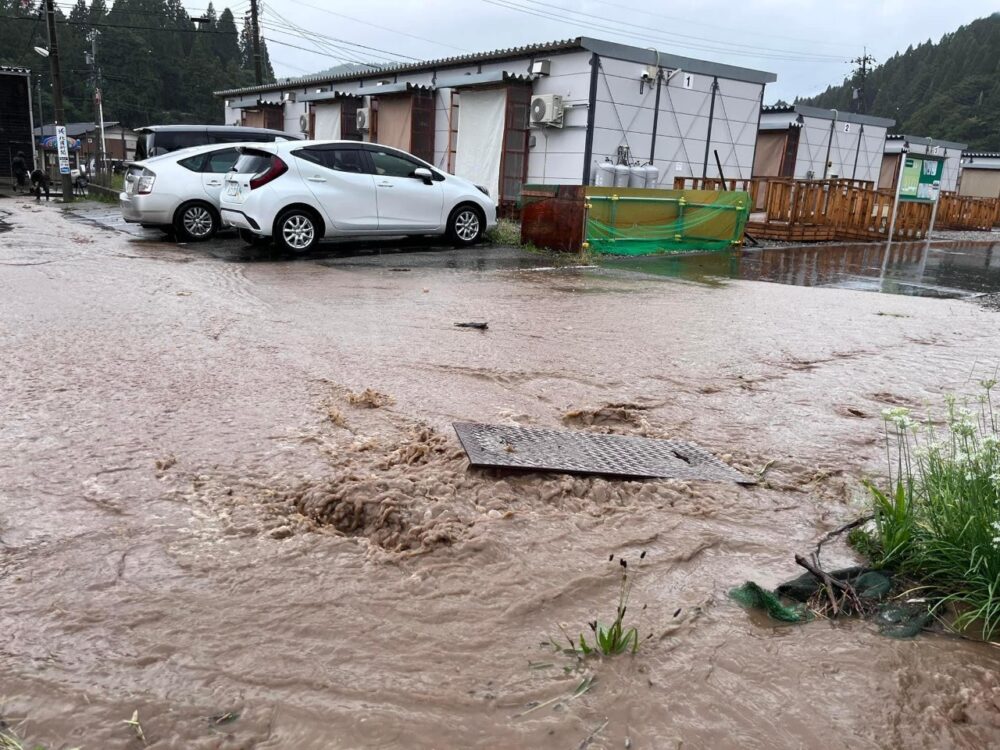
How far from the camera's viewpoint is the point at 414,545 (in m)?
2.92

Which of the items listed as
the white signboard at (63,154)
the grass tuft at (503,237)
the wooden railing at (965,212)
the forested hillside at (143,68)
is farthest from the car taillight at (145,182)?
the forested hillside at (143,68)

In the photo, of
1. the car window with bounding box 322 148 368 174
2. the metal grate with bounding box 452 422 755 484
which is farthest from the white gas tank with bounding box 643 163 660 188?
the metal grate with bounding box 452 422 755 484

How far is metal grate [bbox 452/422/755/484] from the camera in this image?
3.61 m

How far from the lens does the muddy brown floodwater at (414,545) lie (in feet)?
6.72

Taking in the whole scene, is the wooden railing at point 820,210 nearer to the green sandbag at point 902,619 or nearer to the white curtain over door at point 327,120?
the white curtain over door at point 327,120

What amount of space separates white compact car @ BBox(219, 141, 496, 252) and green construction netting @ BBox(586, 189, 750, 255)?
7.40 ft

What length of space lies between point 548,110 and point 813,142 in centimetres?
1233

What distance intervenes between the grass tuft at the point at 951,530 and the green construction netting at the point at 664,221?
10.2m

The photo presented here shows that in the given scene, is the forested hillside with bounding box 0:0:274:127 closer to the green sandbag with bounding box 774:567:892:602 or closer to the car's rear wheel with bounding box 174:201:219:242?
the car's rear wheel with bounding box 174:201:219:242

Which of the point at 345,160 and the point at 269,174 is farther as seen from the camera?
the point at 345,160

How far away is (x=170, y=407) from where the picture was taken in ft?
14.2

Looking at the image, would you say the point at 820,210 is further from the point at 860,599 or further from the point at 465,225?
the point at 860,599

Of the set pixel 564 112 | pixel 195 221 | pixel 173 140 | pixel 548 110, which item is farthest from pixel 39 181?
pixel 564 112

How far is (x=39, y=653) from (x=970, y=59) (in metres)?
89.2
